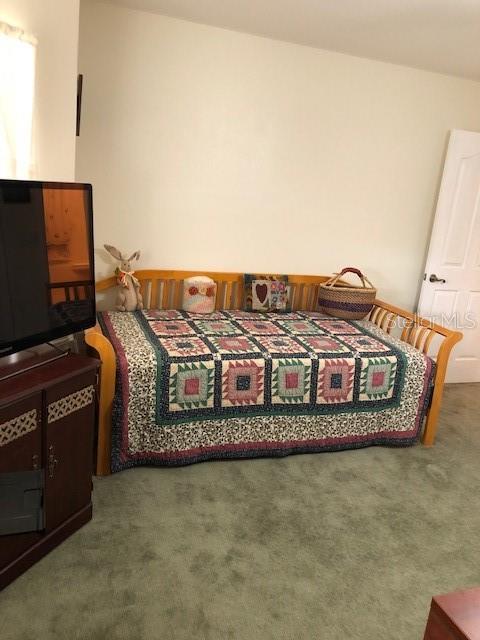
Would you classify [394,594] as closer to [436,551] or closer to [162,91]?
[436,551]

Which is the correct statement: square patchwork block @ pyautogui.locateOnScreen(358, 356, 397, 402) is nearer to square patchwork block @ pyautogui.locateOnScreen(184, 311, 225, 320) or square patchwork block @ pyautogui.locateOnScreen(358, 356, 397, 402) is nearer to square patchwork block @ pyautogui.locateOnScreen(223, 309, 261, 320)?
square patchwork block @ pyautogui.locateOnScreen(223, 309, 261, 320)

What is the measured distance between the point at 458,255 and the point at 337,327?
1.28 meters

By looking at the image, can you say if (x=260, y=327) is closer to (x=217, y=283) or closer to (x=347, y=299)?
(x=217, y=283)

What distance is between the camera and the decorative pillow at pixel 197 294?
3404 millimetres

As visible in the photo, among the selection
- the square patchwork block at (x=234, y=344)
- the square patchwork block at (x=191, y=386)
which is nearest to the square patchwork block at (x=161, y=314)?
the square patchwork block at (x=234, y=344)

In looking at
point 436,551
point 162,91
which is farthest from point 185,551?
point 162,91

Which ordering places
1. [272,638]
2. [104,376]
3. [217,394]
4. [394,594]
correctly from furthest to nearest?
[217,394] → [104,376] → [394,594] → [272,638]

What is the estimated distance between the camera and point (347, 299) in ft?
11.7

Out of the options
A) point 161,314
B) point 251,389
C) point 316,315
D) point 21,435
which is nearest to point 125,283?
point 161,314

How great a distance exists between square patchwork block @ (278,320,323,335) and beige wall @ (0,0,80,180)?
5.16ft

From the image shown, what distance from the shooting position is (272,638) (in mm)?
1693

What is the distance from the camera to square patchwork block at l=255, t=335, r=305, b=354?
9.42ft

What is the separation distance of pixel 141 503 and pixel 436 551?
4.23ft

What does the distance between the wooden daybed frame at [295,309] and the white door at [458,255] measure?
46 cm
